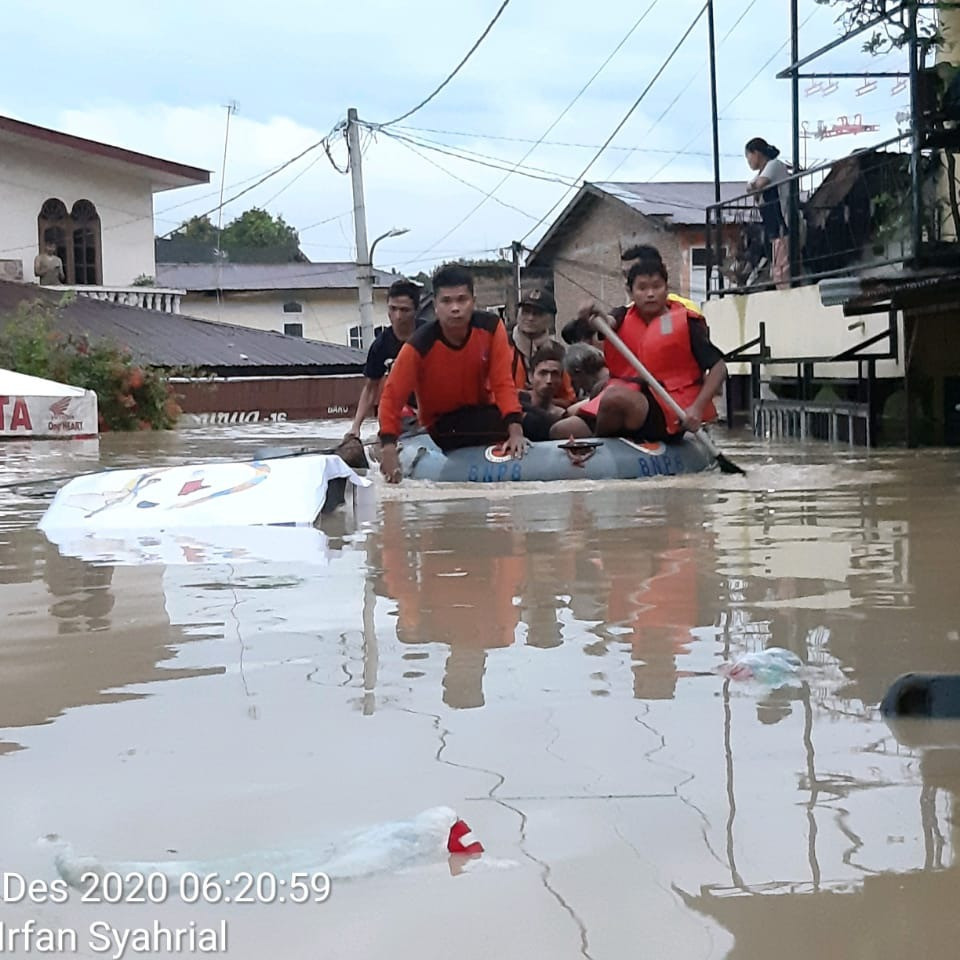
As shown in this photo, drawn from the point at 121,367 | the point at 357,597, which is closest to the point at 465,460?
the point at 357,597

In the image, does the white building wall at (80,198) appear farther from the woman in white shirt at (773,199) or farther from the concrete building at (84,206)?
the woman in white shirt at (773,199)

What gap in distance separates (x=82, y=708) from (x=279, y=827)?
117 cm

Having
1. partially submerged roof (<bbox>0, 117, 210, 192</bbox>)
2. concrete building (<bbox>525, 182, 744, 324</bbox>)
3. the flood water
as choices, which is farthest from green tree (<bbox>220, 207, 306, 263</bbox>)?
the flood water

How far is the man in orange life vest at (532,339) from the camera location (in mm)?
11352

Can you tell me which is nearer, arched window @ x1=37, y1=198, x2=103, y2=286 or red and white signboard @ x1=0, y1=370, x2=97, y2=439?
red and white signboard @ x1=0, y1=370, x2=97, y2=439

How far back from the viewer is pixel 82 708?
3889 mm

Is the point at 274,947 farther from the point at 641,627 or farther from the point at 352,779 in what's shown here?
the point at 641,627

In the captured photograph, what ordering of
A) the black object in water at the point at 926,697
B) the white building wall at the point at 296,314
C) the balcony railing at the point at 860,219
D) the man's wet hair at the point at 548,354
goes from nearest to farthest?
the black object in water at the point at 926,697 → the man's wet hair at the point at 548,354 → the balcony railing at the point at 860,219 → the white building wall at the point at 296,314

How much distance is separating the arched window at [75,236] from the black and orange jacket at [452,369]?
2274cm

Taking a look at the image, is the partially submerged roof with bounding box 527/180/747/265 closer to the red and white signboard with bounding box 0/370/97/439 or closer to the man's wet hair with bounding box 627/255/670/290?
the red and white signboard with bounding box 0/370/97/439

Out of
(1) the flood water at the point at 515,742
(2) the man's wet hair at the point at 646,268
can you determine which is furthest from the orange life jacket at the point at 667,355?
(1) the flood water at the point at 515,742

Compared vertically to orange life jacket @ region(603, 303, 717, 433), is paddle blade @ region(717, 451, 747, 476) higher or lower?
lower

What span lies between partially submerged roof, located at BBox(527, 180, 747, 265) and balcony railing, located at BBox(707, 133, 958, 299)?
1943 cm

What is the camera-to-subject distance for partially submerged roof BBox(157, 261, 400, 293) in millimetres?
52531
